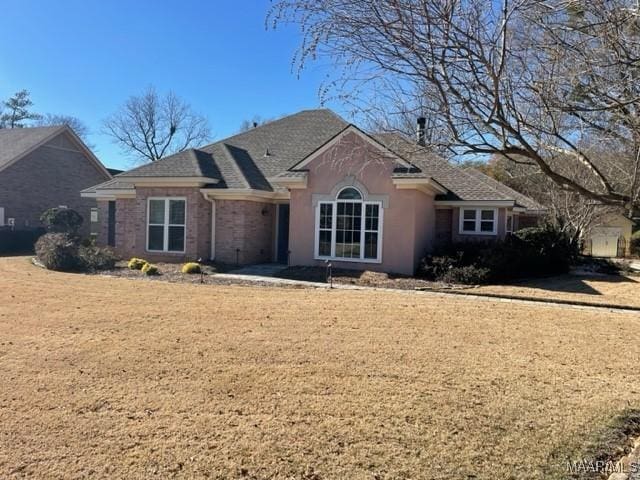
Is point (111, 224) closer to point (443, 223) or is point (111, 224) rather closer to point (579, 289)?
point (443, 223)

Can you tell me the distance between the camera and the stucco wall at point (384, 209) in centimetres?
1678

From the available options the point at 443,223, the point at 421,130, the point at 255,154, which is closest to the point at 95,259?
the point at 255,154

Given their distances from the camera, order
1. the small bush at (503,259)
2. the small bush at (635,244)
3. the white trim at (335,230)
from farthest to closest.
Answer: the small bush at (635,244) → the white trim at (335,230) → the small bush at (503,259)

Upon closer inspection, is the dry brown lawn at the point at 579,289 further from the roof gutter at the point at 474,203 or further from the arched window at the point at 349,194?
the arched window at the point at 349,194

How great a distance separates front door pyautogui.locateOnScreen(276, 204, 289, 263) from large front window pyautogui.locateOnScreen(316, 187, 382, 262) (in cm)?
306

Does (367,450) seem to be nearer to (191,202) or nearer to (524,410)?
(524,410)

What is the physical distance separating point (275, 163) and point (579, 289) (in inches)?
509

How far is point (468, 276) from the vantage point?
615 inches

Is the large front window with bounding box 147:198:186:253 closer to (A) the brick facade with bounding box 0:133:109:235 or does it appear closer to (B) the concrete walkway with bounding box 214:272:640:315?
(B) the concrete walkway with bounding box 214:272:640:315

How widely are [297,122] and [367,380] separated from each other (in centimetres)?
2045

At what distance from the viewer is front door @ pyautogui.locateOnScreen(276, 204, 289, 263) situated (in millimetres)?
20781

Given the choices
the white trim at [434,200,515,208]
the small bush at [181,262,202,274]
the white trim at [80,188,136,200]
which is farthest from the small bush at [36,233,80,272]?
the white trim at [434,200,515,208]

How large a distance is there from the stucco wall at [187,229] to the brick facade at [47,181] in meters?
11.1

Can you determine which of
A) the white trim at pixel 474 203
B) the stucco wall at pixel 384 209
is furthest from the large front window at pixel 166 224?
the white trim at pixel 474 203
